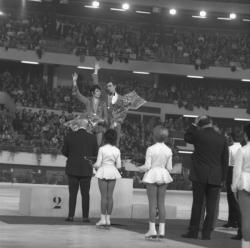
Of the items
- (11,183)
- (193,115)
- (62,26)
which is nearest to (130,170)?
(11,183)

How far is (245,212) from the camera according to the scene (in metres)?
7.80

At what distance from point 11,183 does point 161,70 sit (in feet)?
58.2

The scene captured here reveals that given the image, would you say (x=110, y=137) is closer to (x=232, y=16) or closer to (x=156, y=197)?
(x=156, y=197)

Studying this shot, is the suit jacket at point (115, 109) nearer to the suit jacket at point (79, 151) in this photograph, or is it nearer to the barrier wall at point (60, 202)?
the barrier wall at point (60, 202)

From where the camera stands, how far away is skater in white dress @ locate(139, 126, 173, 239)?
34.6 ft

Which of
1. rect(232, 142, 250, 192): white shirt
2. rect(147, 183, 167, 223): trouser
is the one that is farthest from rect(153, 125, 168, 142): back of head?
rect(232, 142, 250, 192): white shirt

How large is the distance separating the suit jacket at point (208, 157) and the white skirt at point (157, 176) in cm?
61

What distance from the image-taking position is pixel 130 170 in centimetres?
3259

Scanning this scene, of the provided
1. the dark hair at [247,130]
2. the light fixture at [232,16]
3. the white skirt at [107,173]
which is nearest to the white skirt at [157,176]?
the white skirt at [107,173]

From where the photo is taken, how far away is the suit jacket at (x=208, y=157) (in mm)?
10898

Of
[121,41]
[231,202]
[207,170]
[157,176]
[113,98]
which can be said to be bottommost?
[231,202]

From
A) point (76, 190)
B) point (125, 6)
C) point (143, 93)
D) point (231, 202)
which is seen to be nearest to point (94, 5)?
point (125, 6)

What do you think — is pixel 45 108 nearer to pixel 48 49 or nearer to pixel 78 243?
pixel 48 49

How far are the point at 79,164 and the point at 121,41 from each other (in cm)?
3378
